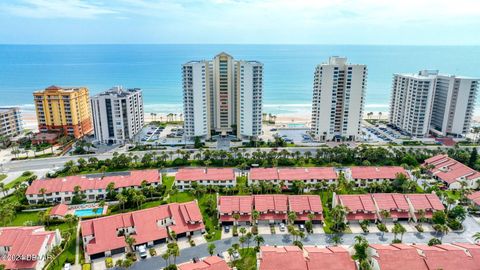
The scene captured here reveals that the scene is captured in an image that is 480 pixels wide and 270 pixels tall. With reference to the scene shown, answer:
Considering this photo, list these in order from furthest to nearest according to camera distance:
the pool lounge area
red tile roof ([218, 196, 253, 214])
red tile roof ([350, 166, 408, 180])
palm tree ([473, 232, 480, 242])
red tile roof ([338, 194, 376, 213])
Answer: red tile roof ([350, 166, 408, 180])
the pool lounge area
red tile roof ([338, 194, 376, 213])
red tile roof ([218, 196, 253, 214])
palm tree ([473, 232, 480, 242])

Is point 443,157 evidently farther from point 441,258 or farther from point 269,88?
point 269,88

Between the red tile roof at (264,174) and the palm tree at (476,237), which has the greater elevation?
the red tile roof at (264,174)

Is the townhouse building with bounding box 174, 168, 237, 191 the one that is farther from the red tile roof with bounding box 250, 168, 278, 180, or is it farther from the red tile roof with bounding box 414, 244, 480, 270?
the red tile roof with bounding box 414, 244, 480, 270

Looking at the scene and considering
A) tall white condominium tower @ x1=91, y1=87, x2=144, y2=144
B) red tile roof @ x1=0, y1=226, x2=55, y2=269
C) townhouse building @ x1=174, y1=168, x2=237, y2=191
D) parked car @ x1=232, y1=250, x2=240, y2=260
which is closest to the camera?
red tile roof @ x1=0, y1=226, x2=55, y2=269

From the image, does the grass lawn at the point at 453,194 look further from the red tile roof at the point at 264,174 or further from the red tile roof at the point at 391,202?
the red tile roof at the point at 264,174

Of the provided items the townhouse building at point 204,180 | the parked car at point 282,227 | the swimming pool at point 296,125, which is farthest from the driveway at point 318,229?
the swimming pool at point 296,125

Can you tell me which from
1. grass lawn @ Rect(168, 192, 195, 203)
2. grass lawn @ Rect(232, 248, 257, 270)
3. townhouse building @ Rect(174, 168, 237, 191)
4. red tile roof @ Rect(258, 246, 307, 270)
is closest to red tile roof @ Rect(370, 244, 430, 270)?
red tile roof @ Rect(258, 246, 307, 270)

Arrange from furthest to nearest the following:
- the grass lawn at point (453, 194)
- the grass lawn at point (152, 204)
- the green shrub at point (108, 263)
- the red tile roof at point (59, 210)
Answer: the grass lawn at point (453, 194) → the grass lawn at point (152, 204) → the red tile roof at point (59, 210) → the green shrub at point (108, 263)
